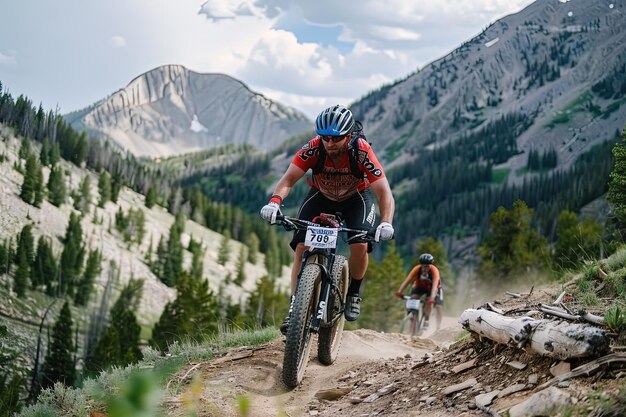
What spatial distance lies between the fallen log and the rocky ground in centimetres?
9

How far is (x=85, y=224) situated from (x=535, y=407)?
149 meters

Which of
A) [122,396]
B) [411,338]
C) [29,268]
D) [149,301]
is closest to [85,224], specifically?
[149,301]

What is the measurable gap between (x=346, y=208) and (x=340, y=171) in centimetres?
54

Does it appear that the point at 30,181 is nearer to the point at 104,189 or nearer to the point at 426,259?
the point at 104,189

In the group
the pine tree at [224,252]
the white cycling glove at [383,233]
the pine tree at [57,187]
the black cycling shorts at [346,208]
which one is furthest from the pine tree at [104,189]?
the white cycling glove at [383,233]

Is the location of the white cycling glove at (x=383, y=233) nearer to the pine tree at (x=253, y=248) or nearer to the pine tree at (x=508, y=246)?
the pine tree at (x=508, y=246)

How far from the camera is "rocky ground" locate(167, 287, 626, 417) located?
4.82m

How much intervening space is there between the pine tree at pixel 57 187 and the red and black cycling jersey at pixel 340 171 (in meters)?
116

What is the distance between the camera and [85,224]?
145 metres

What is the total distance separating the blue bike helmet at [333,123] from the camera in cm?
783

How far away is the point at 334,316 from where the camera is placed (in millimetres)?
8492

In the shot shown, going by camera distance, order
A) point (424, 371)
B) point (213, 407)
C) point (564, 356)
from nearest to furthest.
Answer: point (564, 356)
point (213, 407)
point (424, 371)

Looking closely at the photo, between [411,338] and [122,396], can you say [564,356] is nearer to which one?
[122,396]

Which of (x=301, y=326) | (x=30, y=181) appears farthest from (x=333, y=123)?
(x=30, y=181)
